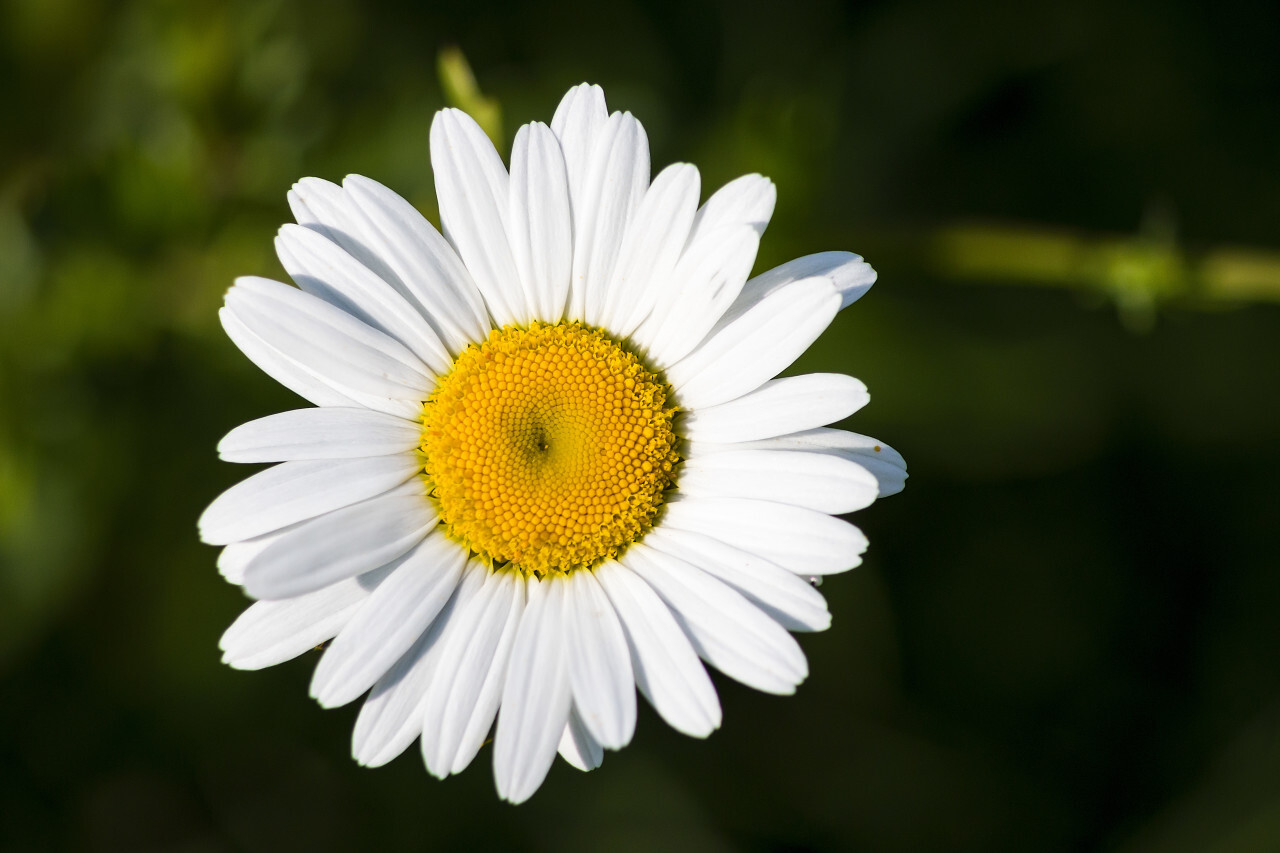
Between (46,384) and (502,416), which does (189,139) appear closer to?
(46,384)

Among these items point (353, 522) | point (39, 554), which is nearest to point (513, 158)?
point (353, 522)

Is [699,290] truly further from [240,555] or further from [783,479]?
[240,555]

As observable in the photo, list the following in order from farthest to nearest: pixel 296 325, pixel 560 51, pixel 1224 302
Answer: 1. pixel 560 51
2. pixel 1224 302
3. pixel 296 325

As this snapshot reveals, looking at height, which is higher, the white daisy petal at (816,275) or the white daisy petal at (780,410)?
the white daisy petal at (816,275)

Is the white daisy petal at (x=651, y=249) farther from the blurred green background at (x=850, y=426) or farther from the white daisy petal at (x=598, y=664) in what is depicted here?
the blurred green background at (x=850, y=426)

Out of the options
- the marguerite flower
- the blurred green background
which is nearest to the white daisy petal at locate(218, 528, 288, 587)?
the marguerite flower

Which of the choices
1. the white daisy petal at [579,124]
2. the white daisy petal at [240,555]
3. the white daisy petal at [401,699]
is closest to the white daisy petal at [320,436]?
the white daisy petal at [240,555]
